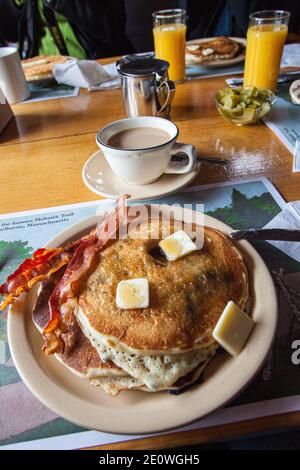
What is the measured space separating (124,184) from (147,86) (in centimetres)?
51

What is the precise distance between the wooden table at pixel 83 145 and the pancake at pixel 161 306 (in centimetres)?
41

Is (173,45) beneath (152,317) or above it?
above

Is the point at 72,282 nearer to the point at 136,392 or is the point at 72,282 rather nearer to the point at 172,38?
the point at 136,392

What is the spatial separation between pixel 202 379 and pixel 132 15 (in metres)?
4.10

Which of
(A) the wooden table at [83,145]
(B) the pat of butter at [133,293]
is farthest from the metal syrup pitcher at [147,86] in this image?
(B) the pat of butter at [133,293]

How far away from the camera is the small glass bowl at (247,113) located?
1.23 meters

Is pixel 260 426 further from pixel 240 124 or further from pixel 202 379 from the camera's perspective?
pixel 240 124

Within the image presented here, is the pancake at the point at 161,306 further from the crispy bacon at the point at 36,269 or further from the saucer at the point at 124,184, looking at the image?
the saucer at the point at 124,184

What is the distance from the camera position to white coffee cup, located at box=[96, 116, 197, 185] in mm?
875

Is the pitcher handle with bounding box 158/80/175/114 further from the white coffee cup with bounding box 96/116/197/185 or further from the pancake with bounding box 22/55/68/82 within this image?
the pancake with bounding box 22/55/68/82

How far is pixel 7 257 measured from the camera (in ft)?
2.72

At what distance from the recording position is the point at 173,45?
5.19 feet

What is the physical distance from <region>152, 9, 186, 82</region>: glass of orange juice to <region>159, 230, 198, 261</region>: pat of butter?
1.28m

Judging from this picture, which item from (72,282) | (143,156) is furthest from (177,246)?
(143,156)
